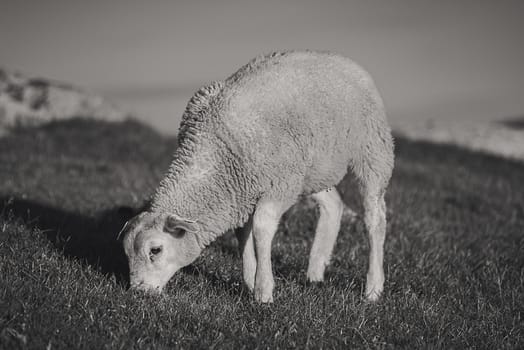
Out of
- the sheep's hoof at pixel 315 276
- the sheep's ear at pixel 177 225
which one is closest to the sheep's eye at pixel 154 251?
the sheep's ear at pixel 177 225

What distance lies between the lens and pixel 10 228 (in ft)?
17.6

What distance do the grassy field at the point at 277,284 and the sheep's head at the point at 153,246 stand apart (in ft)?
0.58

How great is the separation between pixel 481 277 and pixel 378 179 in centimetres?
164

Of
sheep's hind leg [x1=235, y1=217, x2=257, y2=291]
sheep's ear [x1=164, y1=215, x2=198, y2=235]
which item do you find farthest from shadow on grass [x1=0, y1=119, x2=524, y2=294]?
sheep's ear [x1=164, y1=215, x2=198, y2=235]

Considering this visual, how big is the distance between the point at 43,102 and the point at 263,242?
44.3 ft

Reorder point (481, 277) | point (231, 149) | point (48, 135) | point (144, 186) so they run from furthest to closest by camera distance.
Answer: point (48, 135) < point (144, 186) < point (481, 277) < point (231, 149)

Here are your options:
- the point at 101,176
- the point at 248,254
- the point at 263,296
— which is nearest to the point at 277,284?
the point at 248,254

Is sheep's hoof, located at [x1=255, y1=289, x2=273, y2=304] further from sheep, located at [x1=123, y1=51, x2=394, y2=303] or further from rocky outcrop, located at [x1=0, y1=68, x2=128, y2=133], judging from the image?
rocky outcrop, located at [x1=0, y1=68, x2=128, y2=133]

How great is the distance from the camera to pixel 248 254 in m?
5.09

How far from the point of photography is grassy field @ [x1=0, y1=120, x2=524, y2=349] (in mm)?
3848

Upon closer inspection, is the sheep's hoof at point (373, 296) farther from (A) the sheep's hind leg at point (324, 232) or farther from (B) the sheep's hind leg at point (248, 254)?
(B) the sheep's hind leg at point (248, 254)

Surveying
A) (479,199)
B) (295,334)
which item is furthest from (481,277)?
(479,199)

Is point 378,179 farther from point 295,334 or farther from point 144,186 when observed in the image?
point 144,186

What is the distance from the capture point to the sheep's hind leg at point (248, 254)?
5.04 meters
